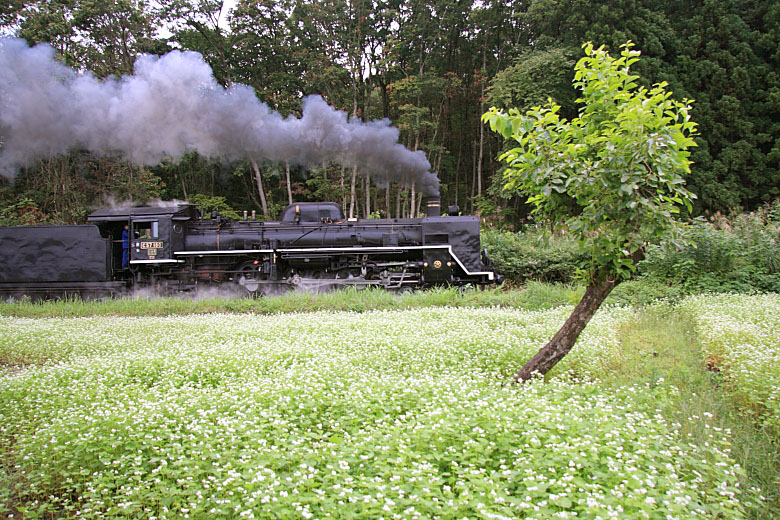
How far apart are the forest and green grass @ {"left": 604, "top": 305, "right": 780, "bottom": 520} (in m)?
11.2

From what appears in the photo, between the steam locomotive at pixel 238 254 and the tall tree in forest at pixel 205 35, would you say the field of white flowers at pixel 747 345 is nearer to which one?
the steam locomotive at pixel 238 254

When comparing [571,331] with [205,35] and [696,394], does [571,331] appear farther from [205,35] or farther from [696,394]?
[205,35]

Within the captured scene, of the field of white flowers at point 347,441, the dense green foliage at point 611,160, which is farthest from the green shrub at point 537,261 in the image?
the dense green foliage at point 611,160

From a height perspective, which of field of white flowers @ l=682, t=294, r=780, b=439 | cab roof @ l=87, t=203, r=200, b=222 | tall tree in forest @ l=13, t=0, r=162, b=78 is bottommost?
field of white flowers @ l=682, t=294, r=780, b=439

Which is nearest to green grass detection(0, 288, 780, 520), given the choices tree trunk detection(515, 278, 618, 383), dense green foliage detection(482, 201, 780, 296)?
tree trunk detection(515, 278, 618, 383)

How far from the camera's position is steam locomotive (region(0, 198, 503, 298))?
1395 centimetres

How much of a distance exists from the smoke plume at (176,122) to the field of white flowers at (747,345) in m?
9.06

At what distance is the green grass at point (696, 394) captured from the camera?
379 cm

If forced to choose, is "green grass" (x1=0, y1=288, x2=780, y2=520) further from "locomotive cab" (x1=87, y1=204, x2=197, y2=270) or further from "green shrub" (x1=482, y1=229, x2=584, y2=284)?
A: "green shrub" (x1=482, y1=229, x2=584, y2=284)

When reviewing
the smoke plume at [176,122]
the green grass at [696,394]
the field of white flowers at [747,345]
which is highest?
the smoke plume at [176,122]

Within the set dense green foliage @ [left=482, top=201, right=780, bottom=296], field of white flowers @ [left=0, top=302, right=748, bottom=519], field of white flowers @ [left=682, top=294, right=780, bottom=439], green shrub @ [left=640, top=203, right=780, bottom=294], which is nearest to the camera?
field of white flowers @ [left=0, top=302, right=748, bottom=519]

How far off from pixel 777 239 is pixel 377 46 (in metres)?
24.6

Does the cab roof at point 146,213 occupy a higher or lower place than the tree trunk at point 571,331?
higher

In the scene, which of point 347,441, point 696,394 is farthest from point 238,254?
point 696,394
